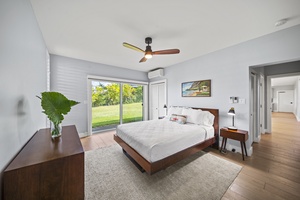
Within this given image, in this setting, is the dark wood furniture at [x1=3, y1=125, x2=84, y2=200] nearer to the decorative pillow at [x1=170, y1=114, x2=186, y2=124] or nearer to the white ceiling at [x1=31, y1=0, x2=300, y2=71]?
the white ceiling at [x1=31, y1=0, x2=300, y2=71]

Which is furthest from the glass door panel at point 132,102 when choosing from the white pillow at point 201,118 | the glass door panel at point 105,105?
the white pillow at point 201,118

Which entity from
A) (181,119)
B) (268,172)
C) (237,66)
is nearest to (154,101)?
(181,119)

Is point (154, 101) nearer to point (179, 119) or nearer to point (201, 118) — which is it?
point (179, 119)

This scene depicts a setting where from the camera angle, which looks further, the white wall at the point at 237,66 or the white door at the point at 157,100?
the white door at the point at 157,100

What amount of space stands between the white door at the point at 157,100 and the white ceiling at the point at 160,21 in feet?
7.67

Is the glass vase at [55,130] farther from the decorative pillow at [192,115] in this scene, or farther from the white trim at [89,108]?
the decorative pillow at [192,115]

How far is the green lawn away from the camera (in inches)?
168

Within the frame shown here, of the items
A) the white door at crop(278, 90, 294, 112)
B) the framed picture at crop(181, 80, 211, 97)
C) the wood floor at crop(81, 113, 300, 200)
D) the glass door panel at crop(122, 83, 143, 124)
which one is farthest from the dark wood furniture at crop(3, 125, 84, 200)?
the white door at crop(278, 90, 294, 112)

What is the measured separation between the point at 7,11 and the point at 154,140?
7.21ft

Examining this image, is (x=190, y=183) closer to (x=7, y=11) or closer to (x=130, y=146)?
(x=130, y=146)

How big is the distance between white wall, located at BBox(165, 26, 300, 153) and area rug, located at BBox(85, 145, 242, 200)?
3.91 feet

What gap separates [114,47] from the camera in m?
2.85

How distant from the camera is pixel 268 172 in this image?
77.3 inches

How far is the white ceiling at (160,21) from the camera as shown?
1585 mm
